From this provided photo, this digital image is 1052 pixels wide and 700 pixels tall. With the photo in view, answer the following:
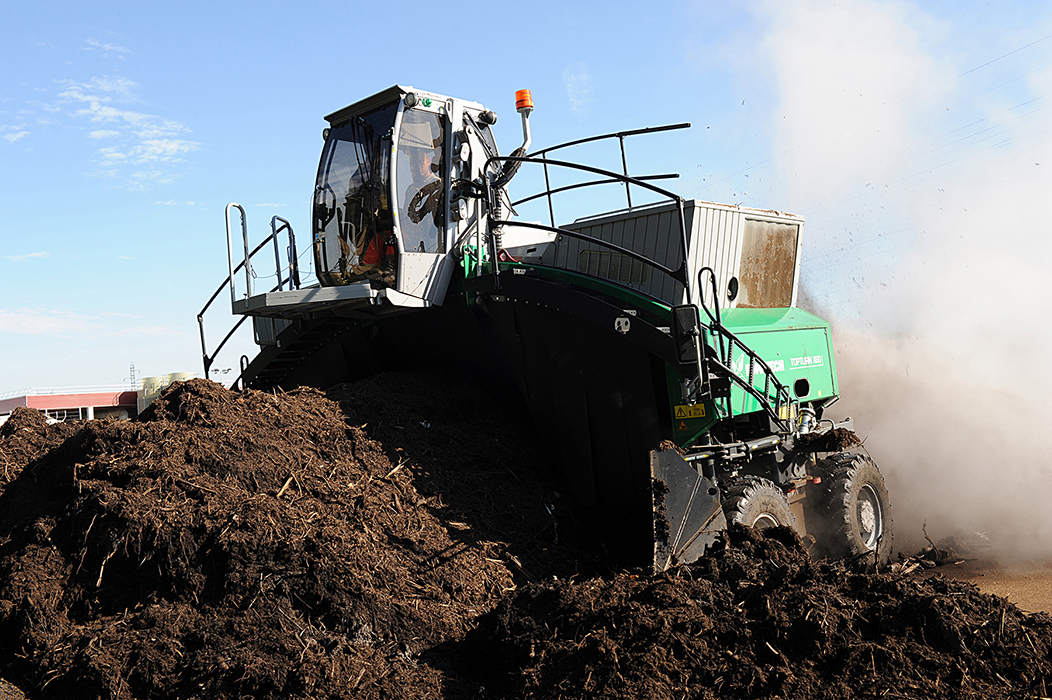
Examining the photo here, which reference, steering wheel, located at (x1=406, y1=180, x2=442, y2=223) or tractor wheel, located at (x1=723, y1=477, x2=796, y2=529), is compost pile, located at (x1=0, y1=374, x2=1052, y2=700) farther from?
steering wheel, located at (x1=406, y1=180, x2=442, y2=223)

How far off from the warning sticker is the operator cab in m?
2.35

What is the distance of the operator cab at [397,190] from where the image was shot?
719 centimetres

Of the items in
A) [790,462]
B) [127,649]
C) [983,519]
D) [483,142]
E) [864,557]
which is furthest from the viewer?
[983,519]

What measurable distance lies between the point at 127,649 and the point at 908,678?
12.6 feet

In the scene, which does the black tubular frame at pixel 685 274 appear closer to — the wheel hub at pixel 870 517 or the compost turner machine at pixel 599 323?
the compost turner machine at pixel 599 323

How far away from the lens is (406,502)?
18.5ft

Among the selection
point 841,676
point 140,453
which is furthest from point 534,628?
point 140,453

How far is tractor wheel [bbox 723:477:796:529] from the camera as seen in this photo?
18.6 feet

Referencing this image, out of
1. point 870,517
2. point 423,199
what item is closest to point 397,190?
point 423,199

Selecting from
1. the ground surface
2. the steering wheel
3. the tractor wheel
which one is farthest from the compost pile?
the ground surface

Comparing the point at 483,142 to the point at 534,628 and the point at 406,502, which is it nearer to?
the point at 406,502

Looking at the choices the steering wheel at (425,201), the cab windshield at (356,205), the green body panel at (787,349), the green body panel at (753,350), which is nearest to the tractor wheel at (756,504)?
the green body panel at (753,350)

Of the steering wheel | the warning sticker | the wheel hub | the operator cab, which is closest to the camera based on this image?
the warning sticker

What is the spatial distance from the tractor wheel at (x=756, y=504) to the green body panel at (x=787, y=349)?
2.00 feet
